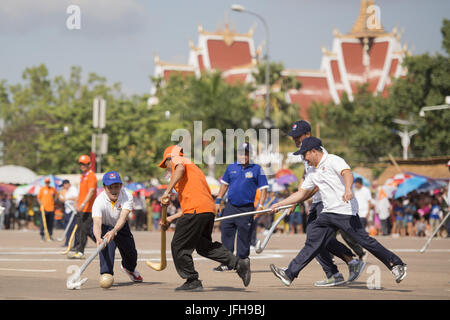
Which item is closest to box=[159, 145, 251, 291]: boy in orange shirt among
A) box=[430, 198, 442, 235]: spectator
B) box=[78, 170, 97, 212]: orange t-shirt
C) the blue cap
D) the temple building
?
the blue cap

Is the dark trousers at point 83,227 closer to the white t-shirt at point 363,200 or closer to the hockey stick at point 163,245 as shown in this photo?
the hockey stick at point 163,245

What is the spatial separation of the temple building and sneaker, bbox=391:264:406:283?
72605 millimetres

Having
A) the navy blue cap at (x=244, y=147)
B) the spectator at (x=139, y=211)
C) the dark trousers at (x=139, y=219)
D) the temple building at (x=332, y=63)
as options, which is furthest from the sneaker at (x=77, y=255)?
the temple building at (x=332, y=63)

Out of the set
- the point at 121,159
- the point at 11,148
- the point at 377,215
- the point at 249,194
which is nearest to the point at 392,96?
the point at 121,159

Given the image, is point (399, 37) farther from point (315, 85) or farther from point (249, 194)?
point (249, 194)

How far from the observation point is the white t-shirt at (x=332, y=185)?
974cm

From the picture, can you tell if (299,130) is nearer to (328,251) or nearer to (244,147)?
(328,251)

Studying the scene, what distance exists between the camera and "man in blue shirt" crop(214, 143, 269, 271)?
12.7m

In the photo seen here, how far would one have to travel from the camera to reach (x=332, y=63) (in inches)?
3492

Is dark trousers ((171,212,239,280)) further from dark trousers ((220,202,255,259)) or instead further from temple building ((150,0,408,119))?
temple building ((150,0,408,119))

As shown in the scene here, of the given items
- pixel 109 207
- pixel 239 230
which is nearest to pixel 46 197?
pixel 239 230

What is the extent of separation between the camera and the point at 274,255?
16672 mm

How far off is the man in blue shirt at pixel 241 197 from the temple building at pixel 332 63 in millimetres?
68870

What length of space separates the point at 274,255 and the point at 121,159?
35.4 meters
